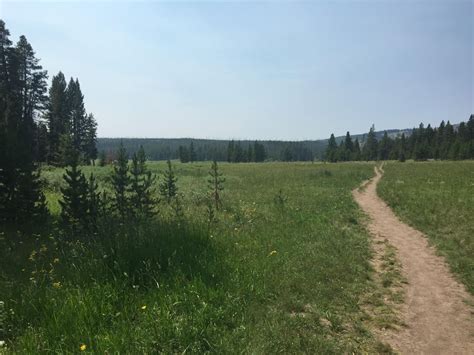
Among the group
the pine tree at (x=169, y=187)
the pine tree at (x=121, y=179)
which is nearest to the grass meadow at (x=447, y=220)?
the pine tree at (x=121, y=179)

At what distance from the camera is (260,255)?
306 inches

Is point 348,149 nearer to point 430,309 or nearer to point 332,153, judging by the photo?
point 332,153

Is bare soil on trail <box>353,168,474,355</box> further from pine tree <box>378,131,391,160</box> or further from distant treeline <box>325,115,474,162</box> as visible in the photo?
pine tree <box>378,131,391,160</box>

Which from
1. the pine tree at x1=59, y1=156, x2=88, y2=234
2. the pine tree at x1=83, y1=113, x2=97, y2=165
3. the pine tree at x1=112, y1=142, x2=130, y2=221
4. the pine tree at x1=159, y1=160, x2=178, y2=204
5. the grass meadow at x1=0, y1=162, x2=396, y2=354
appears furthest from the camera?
the pine tree at x1=83, y1=113, x2=97, y2=165

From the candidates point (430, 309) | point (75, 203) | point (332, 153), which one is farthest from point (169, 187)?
point (332, 153)

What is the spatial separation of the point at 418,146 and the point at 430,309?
119 meters

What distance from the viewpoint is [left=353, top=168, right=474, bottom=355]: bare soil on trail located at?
16.3ft

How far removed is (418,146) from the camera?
111625mm

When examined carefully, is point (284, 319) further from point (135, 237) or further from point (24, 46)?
point (24, 46)

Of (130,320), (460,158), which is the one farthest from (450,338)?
(460,158)

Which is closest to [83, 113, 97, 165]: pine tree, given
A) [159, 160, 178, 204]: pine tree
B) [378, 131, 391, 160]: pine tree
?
[159, 160, 178, 204]: pine tree

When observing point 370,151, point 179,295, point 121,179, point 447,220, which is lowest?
point 447,220

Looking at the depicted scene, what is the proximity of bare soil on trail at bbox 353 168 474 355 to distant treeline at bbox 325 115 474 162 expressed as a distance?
4008 inches

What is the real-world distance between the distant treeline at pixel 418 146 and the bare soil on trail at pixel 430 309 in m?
102
